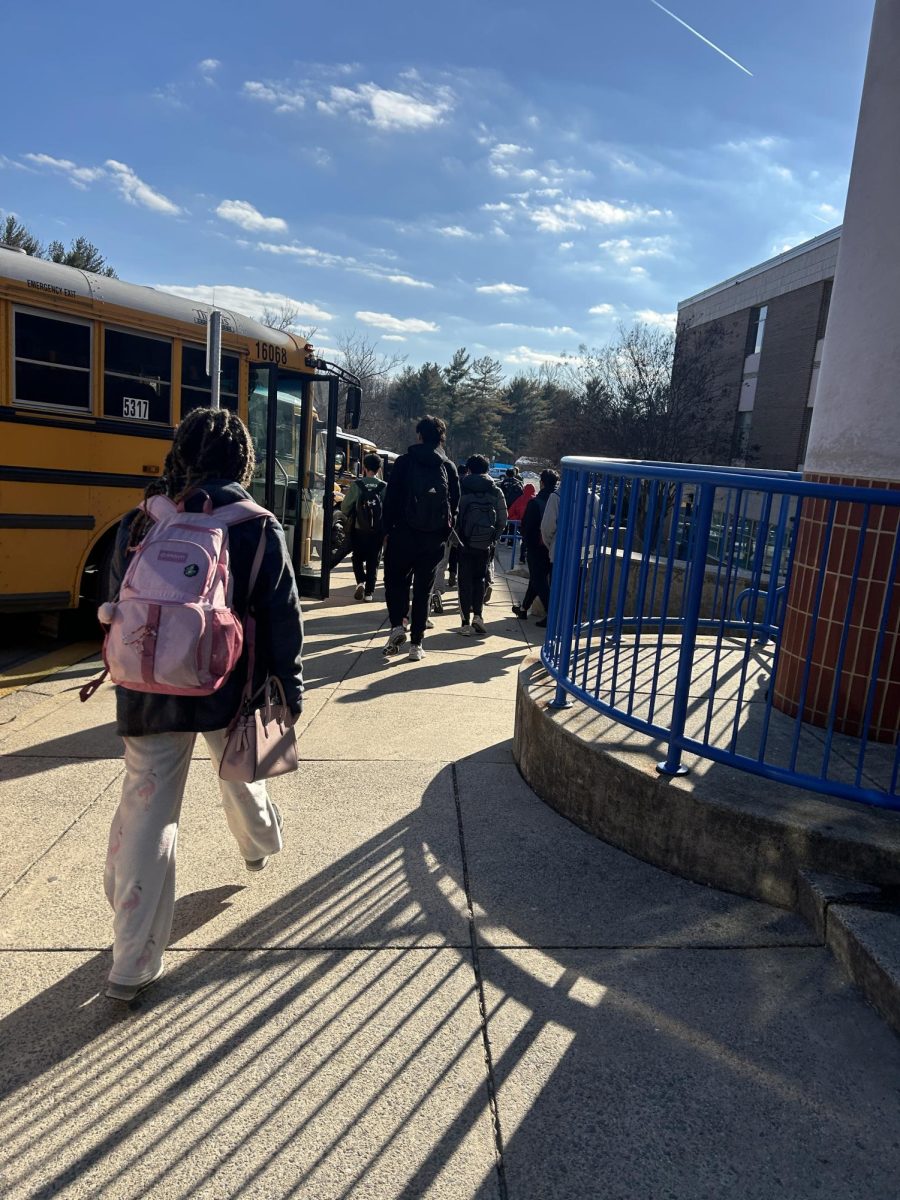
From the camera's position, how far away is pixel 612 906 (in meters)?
2.96

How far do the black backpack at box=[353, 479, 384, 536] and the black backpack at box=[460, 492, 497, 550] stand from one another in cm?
135

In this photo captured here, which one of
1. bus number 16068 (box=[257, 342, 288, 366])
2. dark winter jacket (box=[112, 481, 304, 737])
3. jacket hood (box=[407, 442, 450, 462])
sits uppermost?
bus number 16068 (box=[257, 342, 288, 366])

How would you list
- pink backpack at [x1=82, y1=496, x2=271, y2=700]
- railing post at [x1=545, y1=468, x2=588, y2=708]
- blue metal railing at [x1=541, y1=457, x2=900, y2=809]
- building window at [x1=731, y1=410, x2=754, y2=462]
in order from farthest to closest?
building window at [x1=731, y1=410, x2=754, y2=462], railing post at [x1=545, y1=468, x2=588, y2=708], blue metal railing at [x1=541, y1=457, x2=900, y2=809], pink backpack at [x1=82, y1=496, x2=271, y2=700]

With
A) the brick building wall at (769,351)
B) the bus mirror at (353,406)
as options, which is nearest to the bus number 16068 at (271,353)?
the bus mirror at (353,406)

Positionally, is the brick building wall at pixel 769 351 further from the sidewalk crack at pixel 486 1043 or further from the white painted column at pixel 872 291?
the sidewalk crack at pixel 486 1043

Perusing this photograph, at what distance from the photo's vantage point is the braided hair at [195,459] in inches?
100

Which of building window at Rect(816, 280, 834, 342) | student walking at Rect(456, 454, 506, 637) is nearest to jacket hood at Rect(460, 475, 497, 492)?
student walking at Rect(456, 454, 506, 637)

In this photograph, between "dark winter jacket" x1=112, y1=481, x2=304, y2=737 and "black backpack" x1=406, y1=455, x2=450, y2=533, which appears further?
"black backpack" x1=406, y1=455, x2=450, y2=533

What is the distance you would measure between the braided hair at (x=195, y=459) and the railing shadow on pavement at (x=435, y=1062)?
1423 millimetres

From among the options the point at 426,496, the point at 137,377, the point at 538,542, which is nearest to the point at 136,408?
the point at 137,377

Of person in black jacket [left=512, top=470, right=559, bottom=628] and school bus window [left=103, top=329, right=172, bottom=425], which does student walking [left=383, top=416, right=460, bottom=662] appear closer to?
person in black jacket [left=512, top=470, right=559, bottom=628]

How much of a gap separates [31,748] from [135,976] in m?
2.48

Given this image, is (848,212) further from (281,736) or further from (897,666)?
(281,736)

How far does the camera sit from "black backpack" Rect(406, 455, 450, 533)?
21.1 feet
